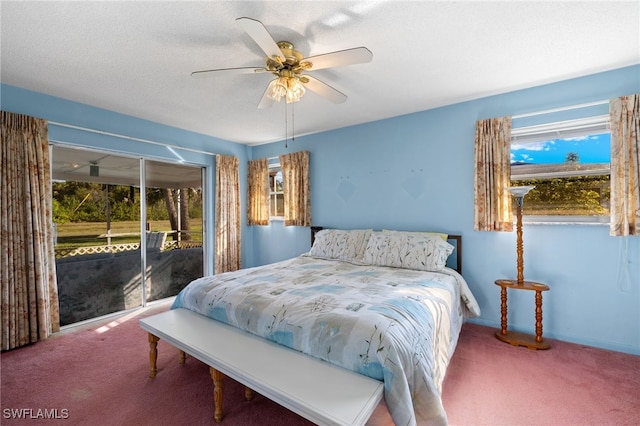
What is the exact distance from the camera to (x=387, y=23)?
5.87ft

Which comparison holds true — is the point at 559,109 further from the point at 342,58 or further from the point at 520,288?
the point at 342,58

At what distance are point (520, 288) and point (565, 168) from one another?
4.17ft

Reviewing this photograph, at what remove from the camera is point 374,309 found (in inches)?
65.4

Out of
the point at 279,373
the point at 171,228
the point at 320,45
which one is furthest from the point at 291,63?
the point at 171,228

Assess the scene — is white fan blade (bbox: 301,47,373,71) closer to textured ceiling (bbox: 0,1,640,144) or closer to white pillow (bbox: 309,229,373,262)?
textured ceiling (bbox: 0,1,640,144)

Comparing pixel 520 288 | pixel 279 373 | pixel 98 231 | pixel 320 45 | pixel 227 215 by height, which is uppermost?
pixel 320 45

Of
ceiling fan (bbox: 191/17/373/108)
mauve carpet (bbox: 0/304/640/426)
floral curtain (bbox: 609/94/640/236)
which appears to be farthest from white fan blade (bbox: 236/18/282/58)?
floral curtain (bbox: 609/94/640/236)

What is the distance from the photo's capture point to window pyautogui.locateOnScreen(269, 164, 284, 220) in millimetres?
4801

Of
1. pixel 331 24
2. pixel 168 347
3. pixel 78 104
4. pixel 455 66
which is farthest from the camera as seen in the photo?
pixel 78 104

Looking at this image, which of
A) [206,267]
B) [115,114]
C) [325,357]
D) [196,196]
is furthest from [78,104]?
[325,357]

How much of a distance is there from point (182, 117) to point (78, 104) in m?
1.04

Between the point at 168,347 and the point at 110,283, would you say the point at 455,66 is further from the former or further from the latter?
the point at 110,283

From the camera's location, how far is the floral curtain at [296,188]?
Answer: 427 cm

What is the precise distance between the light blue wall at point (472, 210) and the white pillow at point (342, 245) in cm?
36
